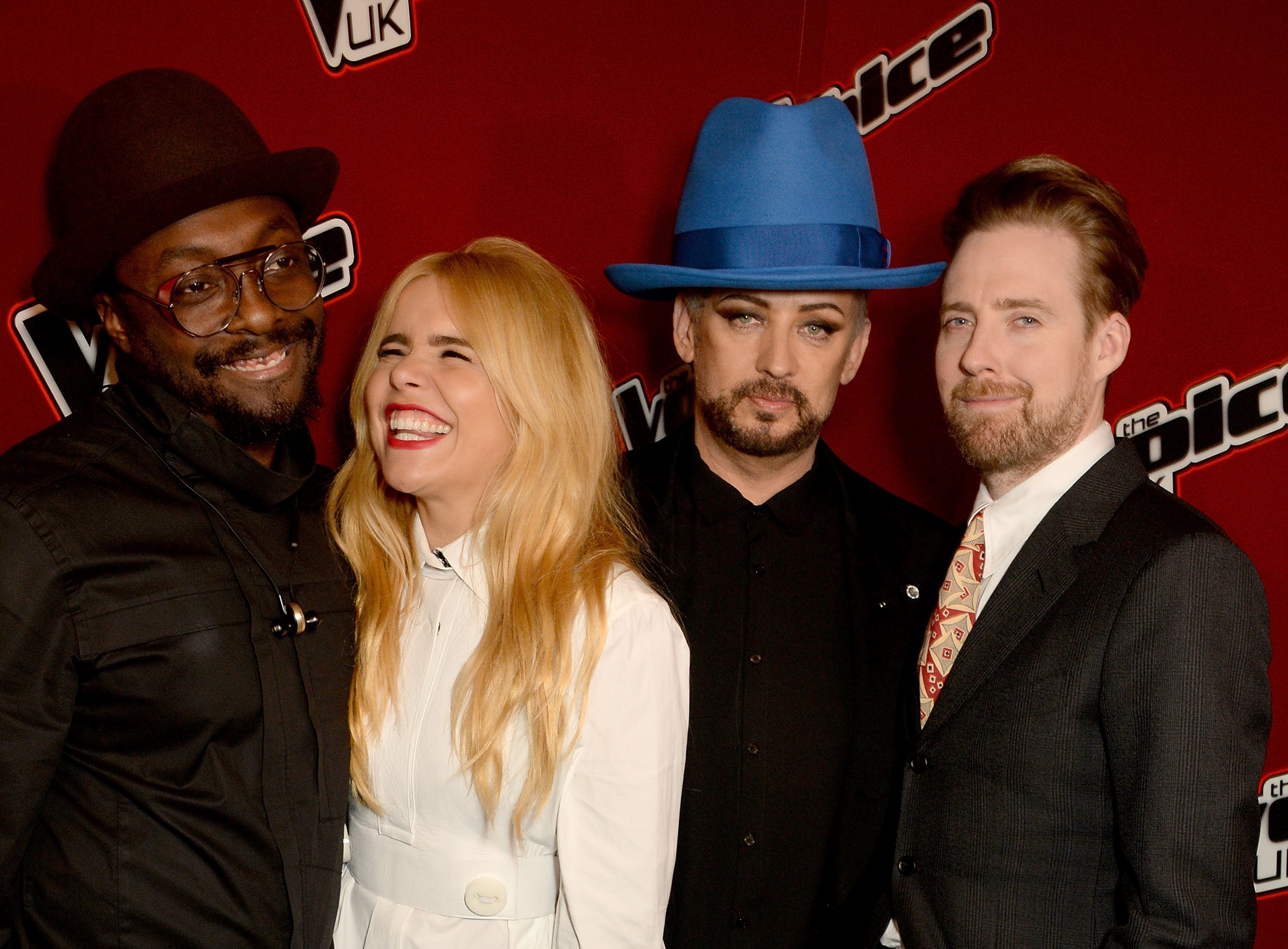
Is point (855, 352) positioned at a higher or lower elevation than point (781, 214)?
lower

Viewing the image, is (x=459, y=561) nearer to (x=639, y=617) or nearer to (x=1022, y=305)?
(x=639, y=617)

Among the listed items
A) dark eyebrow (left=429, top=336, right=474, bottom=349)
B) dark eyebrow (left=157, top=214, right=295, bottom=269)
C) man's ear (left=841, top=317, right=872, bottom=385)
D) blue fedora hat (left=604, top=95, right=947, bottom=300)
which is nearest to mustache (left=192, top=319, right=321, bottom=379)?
dark eyebrow (left=157, top=214, right=295, bottom=269)

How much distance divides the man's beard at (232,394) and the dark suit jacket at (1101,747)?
1.31 m

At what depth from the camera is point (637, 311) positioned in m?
3.04

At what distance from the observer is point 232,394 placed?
75.0 inches

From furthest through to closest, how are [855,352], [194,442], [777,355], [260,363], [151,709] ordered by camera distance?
[855,352] < [777,355] < [260,363] < [194,442] < [151,709]

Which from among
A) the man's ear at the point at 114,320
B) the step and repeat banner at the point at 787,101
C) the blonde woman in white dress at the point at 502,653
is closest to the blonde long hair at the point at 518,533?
the blonde woman in white dress at the point at 502,653

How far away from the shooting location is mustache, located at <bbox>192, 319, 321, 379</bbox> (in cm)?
187

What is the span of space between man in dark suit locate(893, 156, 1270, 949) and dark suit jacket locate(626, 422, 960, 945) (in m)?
0.15

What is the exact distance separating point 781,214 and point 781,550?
2.39ft

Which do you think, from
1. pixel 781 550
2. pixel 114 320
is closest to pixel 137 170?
pixel 114 320

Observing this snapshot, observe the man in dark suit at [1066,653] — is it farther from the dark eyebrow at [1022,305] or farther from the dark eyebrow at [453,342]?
the dark eyebrow at [453,342]

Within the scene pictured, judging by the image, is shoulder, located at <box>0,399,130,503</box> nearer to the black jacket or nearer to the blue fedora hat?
the black jacket

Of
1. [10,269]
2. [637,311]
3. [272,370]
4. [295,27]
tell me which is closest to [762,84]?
[637,311]
